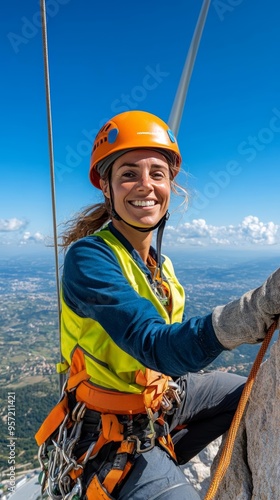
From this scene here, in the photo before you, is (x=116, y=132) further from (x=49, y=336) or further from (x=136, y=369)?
(x=49, y=336)

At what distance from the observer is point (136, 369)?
2373mm

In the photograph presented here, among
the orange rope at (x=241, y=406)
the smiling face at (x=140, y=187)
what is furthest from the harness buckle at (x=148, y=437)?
the smiling face at (x=140, y=187)

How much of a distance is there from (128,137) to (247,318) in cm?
168

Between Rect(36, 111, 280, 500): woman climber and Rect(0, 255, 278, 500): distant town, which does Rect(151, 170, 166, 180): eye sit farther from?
Rect(0, 255, 278, 500): distant town

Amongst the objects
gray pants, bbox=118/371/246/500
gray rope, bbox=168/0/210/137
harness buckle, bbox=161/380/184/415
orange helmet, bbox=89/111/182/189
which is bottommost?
gray pants, bbox=118/371/246/500

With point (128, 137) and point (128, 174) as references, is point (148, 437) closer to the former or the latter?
point (128, 174)

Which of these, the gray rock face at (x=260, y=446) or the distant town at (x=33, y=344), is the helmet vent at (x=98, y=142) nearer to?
the gray rock face at (x=260, y=446)

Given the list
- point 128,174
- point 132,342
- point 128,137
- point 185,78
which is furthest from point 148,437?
point 185,78

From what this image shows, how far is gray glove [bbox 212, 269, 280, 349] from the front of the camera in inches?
61.9

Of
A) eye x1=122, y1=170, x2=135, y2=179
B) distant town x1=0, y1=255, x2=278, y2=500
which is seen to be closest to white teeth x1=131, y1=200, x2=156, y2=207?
eye x1=122, y1=170, x2=135, y2=179

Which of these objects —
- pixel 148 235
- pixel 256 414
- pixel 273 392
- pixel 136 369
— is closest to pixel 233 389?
pixel 256 414

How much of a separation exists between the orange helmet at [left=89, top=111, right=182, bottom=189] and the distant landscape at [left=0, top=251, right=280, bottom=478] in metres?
1.60

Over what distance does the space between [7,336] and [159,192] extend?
7557 cm

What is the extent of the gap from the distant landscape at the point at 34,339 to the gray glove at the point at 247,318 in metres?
2.78
